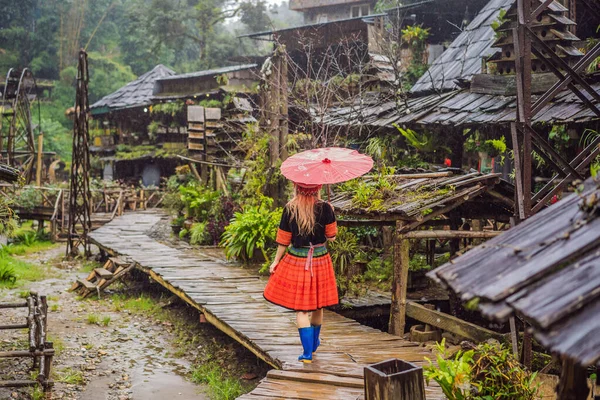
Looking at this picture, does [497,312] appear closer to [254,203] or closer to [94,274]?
[254,203]

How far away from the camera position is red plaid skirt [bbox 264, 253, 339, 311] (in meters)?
6.89

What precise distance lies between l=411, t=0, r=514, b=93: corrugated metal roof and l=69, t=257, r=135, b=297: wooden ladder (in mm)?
8259

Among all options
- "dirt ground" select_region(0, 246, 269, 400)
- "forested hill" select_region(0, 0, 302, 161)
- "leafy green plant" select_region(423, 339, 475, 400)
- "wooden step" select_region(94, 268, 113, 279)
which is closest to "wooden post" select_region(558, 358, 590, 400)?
"leafy green plant" select_region(423, 339, 475, 400)

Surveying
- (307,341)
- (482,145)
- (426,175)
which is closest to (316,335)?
(307,341)

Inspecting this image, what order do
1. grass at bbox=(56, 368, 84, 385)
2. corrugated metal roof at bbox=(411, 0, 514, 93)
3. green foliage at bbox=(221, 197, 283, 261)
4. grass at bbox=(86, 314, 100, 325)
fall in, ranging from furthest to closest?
corrugated metal roof at bbox=(411, 0, 514, 93)
green foliage at bbox=(221, 197, 283, 261)
grass at bbox=(86, 314, 100, 325)
grass at bbox=(56, 368, 84, 385)

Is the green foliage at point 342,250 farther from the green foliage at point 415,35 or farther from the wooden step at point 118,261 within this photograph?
the green foliage at point 415,35

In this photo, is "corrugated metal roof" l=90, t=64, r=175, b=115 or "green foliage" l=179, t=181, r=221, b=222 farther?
"corrugated metal roof" l=90, t=64, r=175, b=115

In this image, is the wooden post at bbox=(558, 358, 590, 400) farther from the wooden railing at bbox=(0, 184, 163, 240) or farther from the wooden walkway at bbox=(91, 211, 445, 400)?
the wooden railing at bbox=(0, 184, 163, 240)

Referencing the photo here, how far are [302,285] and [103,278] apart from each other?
9306 millimetres

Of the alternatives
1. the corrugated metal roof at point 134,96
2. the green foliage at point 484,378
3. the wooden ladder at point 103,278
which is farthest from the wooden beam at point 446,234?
the corrugated metal roof at point 134,96

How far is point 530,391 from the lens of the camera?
550 cm

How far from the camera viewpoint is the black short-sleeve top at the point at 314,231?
6926mm

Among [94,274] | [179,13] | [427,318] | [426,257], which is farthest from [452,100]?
[179,13]

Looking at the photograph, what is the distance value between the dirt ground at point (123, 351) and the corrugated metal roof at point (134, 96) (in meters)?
21.9
